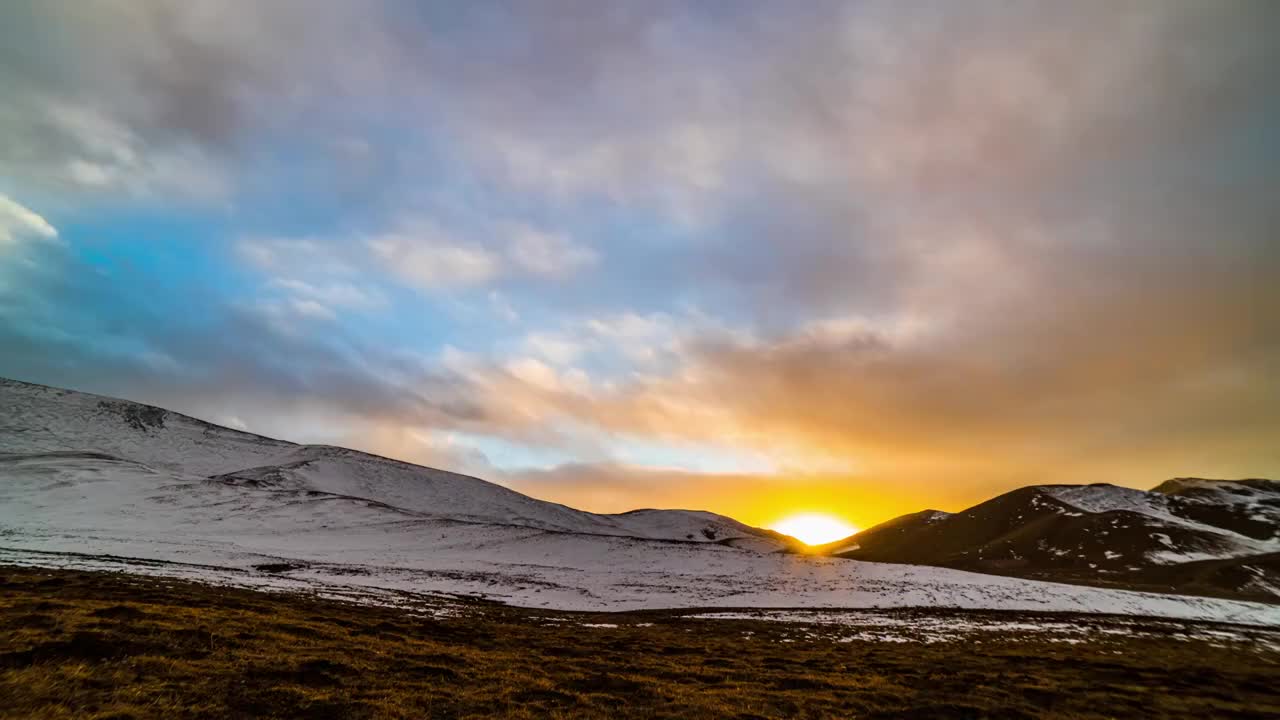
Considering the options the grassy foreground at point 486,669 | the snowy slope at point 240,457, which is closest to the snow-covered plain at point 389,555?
the snowy slope at point 240,457

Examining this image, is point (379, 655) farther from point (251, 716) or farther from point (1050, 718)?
point (1050, 718)

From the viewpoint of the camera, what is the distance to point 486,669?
20.9 meters

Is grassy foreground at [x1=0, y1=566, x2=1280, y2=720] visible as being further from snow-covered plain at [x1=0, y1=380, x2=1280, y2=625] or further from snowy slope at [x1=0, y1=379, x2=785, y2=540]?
snowy slope at [x1=0, y1=379, x2=785, y2=540]

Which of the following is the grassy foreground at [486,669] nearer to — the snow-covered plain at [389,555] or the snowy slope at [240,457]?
the snow-covered plain at [389,555]

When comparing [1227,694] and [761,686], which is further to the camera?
[1227,694]

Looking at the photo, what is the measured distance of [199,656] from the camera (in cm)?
1817

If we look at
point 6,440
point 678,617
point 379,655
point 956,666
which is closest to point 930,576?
point 678,617

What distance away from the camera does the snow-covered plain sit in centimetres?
5369

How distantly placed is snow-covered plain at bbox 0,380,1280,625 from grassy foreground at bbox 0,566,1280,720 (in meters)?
18.5

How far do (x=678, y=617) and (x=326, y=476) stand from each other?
405ft

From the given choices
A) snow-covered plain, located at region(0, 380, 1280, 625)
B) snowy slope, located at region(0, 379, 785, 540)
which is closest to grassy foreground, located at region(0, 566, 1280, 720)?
Result: snow-covered plain, located at region(0, 380, 1280, 625)

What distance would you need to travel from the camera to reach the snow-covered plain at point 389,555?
5369cm

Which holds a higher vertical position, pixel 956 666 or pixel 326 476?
pixel 326 476

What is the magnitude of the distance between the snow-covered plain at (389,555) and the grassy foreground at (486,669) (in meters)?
18.5
